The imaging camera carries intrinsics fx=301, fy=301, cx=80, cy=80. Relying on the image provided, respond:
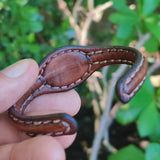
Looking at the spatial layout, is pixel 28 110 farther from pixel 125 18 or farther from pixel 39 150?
pixel 125 18

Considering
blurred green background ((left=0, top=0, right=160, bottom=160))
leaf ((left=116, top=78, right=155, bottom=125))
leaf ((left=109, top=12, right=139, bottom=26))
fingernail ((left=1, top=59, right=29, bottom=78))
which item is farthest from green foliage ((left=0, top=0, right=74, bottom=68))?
fingernail ((left=1, top=59, right=29, bottom=78))

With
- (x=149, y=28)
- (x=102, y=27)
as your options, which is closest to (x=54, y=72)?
(x=149, y=28)

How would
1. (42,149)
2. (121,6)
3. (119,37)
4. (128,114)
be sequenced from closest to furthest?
1. (42,149)
2. (121,6)
3. (119,37)
4. (128,114)

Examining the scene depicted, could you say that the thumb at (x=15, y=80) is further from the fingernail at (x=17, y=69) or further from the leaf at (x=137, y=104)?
the leaf at (x=137, y=104)

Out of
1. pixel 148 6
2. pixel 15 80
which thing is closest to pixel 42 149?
pixel 15 80

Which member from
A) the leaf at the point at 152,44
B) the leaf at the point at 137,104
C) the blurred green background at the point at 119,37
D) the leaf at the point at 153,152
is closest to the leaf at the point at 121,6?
the blurred green background at the point at 119,37
